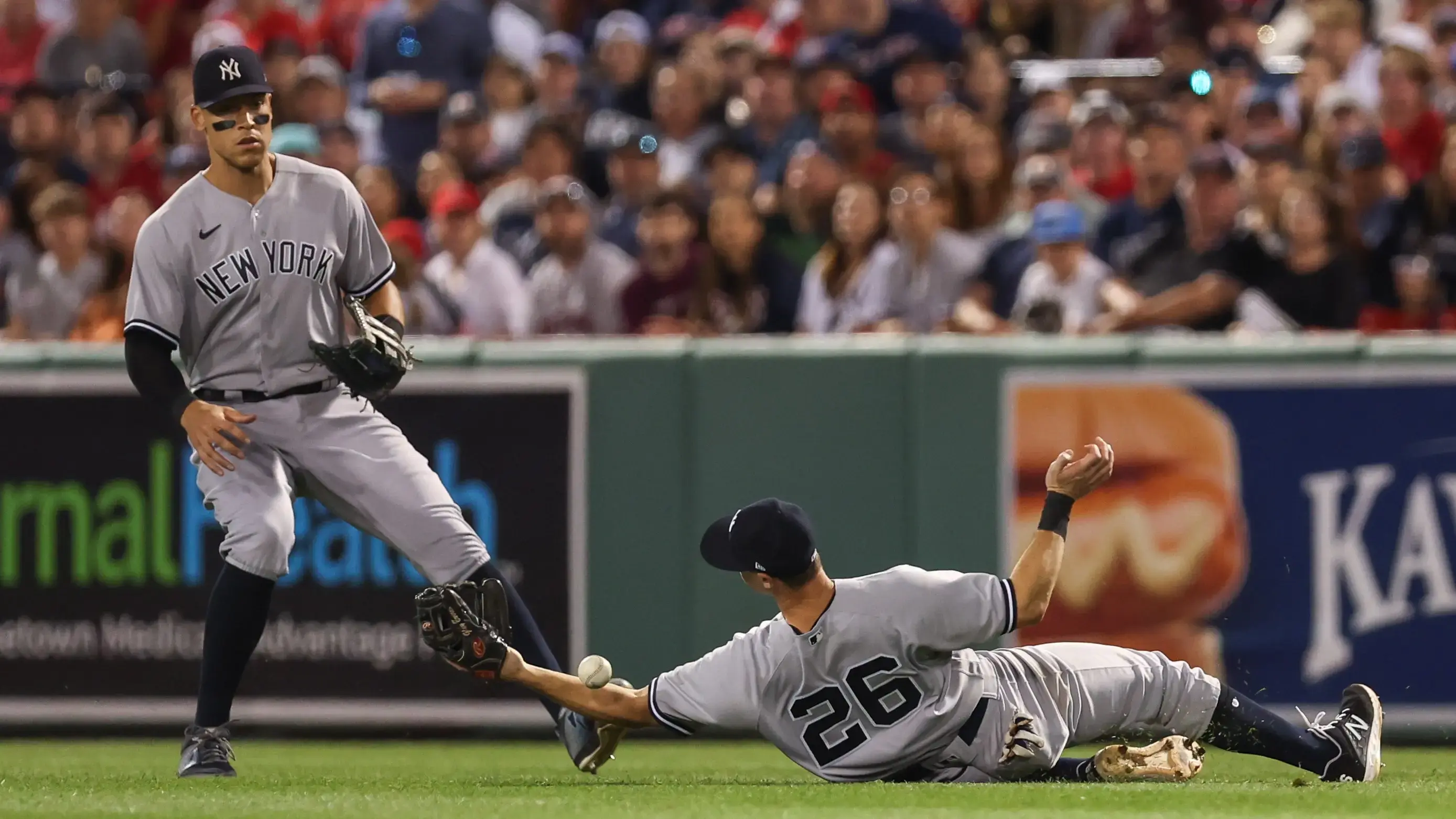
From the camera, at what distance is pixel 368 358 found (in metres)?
5.60

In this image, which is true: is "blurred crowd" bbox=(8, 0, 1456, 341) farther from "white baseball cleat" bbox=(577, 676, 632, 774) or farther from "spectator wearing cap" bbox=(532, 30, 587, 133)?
"white baseball cleat" bbox=(577, 676, 632, 774)

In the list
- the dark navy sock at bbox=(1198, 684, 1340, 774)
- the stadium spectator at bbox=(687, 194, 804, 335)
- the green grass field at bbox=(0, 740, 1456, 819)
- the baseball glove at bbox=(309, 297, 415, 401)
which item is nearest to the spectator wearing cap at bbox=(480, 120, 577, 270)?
the stadium spectator at bbox=(687, 194, 804, 335)

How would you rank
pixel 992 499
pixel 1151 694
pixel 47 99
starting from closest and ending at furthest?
pixel 1151 694 < pixel 992 499 < pixel 47 99

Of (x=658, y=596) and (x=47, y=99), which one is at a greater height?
(x=47, y=99)

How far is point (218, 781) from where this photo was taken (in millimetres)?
5512

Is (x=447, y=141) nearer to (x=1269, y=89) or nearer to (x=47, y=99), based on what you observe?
(x=47, y=99)

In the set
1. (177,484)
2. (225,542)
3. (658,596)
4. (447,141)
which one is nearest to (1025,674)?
(225,542)

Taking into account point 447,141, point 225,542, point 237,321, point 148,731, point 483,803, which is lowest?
point 148,731

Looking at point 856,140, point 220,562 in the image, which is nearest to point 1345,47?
point 856,140

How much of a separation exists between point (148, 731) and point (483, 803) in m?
3.28

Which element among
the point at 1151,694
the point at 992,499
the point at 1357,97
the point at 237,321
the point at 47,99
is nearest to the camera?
the point at 1151,694

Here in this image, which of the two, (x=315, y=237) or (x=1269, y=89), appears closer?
(x=315, y=237)

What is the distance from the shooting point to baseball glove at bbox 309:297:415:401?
5590mm

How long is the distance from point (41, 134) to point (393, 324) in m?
6.22
